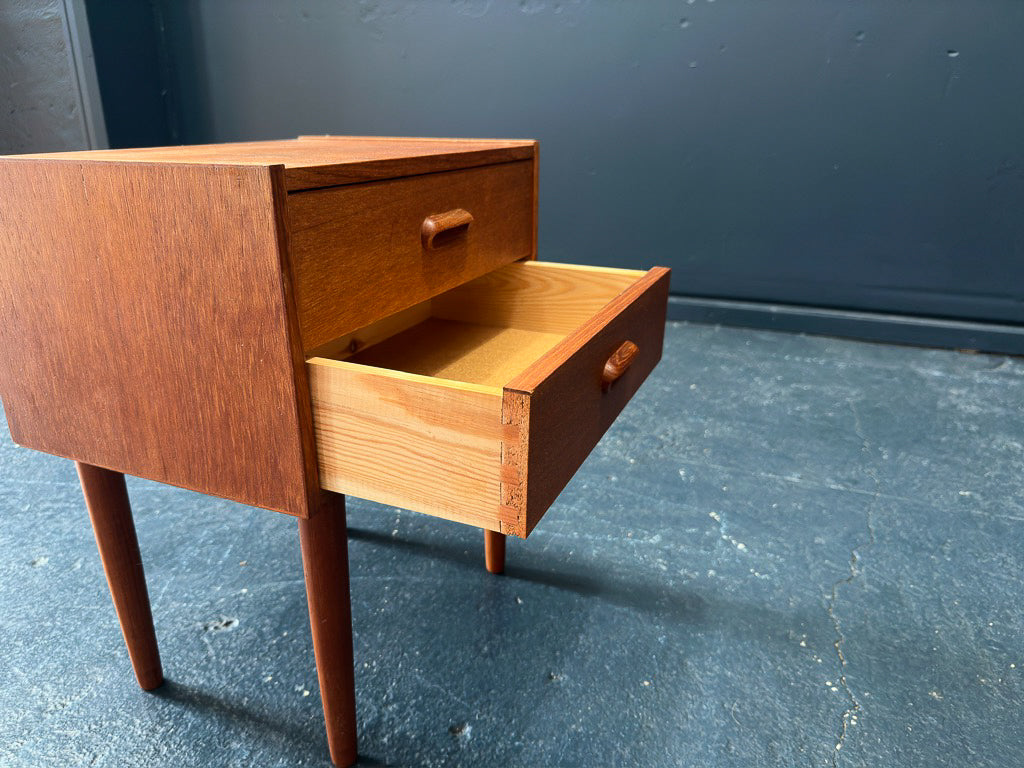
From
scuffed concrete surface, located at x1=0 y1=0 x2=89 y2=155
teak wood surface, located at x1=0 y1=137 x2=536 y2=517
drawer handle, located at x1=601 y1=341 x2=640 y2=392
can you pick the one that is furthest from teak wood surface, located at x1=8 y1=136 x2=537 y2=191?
scuffed concrete surface, located at x1=0 y1=0 x2=89 y2=155

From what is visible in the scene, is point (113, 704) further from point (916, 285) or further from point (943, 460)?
point (916, 285)

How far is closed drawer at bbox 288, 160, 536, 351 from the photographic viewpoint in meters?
0.54

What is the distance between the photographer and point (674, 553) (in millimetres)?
1102

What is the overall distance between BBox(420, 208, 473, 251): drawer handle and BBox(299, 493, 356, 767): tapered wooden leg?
0.88ft

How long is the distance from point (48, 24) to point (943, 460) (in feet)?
8.29

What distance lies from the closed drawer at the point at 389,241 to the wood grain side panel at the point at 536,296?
5 centimetres

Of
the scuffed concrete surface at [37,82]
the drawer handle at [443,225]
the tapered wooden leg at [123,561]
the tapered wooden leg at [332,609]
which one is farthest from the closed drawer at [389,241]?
the scuffed concrete surface at [37,82]

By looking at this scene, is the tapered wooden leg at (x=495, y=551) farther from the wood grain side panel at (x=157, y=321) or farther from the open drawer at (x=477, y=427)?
the wood grain side panel at (x=157, y=321)

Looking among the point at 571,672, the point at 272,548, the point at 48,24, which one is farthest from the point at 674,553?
the point at 48,24

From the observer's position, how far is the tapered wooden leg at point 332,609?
2.04ft

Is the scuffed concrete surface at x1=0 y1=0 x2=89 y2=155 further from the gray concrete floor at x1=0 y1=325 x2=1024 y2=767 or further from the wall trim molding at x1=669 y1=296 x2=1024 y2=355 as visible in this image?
the wall trim molding at x1=669 y1=296 x2=1024 y2=355

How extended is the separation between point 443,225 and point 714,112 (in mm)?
1647

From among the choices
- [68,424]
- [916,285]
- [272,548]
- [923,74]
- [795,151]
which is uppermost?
[923,74]

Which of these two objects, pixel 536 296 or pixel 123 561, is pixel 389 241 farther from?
pixel 123 561
